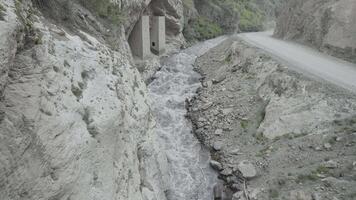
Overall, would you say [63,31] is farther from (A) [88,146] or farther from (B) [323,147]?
(B) [323,147]

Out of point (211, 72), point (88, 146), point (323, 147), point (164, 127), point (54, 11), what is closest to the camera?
point (88, 146)

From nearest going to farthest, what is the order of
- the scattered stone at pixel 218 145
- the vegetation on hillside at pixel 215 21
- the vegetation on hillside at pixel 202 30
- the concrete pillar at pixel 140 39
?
the scattered stone at pixel 218 145, the concrete pillar at pixel 140 39, the vegetation on hillside at pixel 202 30, the vegetation on hillside at pixel 215 21

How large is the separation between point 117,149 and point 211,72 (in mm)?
19450

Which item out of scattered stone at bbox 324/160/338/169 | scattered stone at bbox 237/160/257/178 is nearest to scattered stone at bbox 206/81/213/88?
scattered stone at bbox 237/160/257/178

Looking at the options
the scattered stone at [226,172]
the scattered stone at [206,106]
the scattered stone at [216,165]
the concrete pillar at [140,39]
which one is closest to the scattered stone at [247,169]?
the scattered stone at [226,172]

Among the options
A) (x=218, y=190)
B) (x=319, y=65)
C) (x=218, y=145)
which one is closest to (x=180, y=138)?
(x=218, y=145)

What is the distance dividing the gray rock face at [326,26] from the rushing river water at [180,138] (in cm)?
1232

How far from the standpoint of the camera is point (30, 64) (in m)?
7.63

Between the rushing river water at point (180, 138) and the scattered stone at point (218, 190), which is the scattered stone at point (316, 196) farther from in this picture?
the rushing river water at point (180, 138)

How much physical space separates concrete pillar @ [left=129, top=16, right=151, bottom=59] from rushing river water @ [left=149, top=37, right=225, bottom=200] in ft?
9.13

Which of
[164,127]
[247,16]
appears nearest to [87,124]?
[164,127]

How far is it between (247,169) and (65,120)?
373 inches

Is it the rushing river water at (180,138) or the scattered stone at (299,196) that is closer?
the scattered stone at (299,196)

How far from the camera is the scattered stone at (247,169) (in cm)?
1379
